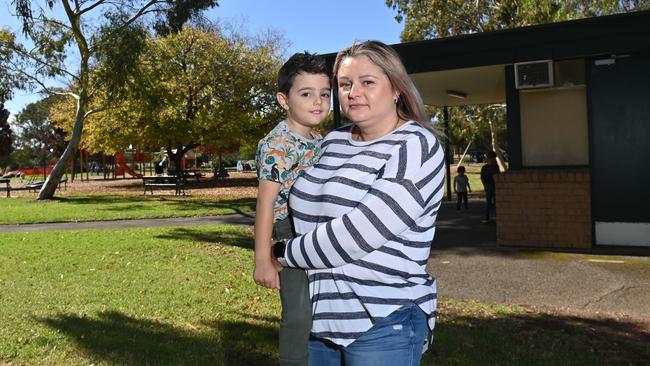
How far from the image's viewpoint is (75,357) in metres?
4.21

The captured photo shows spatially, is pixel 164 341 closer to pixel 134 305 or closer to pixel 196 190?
pixel 134 305

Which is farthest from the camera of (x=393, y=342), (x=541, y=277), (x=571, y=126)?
(x=571, y=126)

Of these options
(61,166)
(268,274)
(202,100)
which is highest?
(202,100)

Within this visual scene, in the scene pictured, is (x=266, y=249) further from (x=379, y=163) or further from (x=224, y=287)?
(x=224, y=287)

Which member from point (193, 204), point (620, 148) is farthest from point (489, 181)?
point (193, 204)

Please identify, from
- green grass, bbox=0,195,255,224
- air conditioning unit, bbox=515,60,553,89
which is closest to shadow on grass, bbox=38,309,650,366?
air conditioning unit, bbox=515,60,553,89

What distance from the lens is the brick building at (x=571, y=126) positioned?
8.09m

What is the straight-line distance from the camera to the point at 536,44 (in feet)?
27.1

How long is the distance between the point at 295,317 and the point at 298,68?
3.14ft

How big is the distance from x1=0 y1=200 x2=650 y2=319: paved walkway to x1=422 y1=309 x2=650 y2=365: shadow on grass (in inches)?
21.8

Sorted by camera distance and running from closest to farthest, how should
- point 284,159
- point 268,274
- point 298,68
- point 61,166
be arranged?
point 268,274, point 284,159, point 298,68, point 61,166

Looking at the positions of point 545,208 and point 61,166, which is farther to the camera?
point 61,166

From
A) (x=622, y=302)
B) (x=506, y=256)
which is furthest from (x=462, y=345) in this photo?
(x=506, y=256)

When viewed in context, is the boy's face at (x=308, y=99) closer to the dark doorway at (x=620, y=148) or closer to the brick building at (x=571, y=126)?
the brick building at (x=571, y=126)
